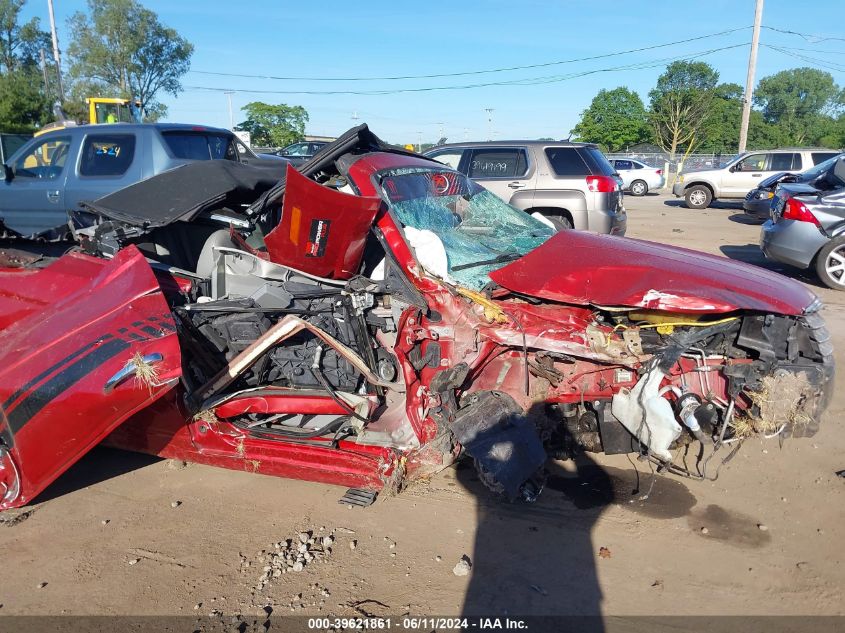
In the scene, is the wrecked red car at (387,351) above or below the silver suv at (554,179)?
below

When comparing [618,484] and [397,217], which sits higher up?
[397,217]

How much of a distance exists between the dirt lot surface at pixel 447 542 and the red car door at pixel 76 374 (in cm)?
47

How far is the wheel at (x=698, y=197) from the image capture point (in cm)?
1795

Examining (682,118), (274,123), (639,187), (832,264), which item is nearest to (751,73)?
(639,187)

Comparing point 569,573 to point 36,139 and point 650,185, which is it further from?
point 650,185

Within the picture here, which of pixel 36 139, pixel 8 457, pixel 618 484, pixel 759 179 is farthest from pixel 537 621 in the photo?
pixel 759 179

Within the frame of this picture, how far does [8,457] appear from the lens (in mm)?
2898

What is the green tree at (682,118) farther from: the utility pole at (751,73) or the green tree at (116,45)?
the green tree at (116,45)

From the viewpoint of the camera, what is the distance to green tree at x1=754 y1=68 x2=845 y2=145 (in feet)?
212

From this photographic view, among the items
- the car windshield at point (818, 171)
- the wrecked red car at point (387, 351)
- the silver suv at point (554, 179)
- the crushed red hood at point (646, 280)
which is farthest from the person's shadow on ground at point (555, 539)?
the car windshield at point (818, 171)

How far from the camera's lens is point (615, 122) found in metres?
44.2

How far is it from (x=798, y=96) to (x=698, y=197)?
63.1 m

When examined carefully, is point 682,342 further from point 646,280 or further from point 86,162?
point 86,162

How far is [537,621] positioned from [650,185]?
944 inches
